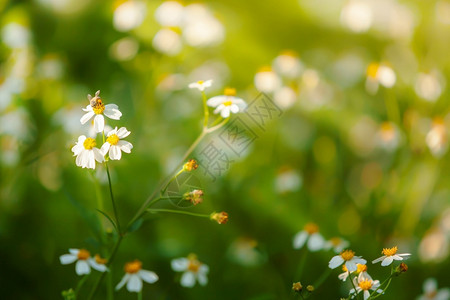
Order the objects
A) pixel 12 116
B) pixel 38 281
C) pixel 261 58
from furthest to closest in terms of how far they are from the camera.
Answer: pixel 261 58
pixel 12 116
pixel 38 281

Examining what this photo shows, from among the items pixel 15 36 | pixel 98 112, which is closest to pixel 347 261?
pixel 98 112

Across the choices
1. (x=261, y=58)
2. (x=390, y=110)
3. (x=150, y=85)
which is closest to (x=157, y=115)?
(x=150, y=85)

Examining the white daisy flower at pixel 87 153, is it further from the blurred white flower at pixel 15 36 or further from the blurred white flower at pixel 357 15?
the blurred white flower at pixel 357 15

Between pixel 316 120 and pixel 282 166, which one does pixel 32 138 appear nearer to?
pixel 282 166

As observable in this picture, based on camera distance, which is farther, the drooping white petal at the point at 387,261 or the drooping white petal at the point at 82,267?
the drooping white petal at the point at 82,267

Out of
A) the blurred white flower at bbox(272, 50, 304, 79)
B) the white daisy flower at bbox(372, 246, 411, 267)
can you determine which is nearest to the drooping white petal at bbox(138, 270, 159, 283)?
the white daisy flower at bbox(372, 246, 411, 267)

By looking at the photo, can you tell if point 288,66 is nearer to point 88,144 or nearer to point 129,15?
point 129,15

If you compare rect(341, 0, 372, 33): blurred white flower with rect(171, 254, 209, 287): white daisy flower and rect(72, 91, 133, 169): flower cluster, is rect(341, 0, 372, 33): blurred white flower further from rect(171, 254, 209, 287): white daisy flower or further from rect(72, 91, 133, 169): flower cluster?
rect(72, 91, 133, 169): flower cluster

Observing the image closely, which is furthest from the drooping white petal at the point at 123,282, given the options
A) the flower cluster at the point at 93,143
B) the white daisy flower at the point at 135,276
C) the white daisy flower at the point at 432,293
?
the white daisy flower at the point at 432,293
